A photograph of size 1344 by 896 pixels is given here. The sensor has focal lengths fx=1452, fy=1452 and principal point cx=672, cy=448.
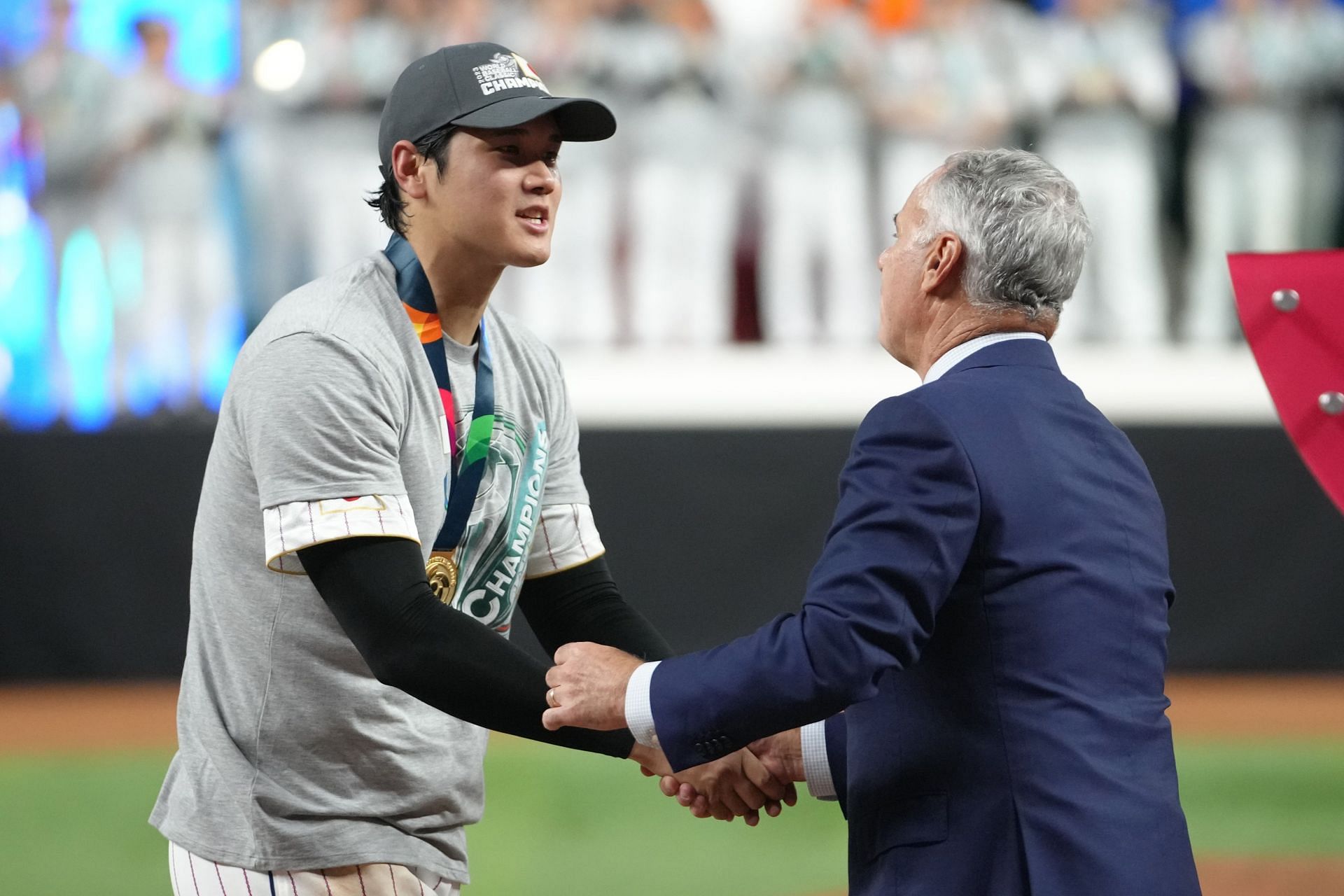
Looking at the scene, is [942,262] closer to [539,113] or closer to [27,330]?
[539,113]

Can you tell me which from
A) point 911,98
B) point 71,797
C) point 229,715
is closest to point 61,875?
point 71,797

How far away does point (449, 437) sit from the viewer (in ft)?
7.27

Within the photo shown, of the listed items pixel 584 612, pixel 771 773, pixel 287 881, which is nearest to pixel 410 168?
pixel 584 612

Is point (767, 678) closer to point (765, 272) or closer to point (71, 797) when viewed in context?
point (71, 797)

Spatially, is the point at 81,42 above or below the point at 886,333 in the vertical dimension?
above

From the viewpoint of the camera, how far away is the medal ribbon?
7.28ft

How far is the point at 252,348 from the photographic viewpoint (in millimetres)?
2111

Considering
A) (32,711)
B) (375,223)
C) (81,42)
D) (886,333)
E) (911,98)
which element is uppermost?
(81,42)

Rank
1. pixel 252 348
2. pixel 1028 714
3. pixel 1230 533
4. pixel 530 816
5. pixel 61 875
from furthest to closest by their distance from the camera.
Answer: pixel 1230 533 < pixel 530 816 < pixel 61 875 < pixel 252 348 < pixel 1028 714

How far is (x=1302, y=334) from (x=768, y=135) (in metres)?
6.05

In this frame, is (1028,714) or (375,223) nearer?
(1028,714)

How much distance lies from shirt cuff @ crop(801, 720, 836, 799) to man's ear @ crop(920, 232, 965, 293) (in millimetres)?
752

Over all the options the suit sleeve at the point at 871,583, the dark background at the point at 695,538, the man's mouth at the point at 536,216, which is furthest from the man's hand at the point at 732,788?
the dark background at the point at 695,538

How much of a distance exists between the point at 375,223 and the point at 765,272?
88.1 inches
